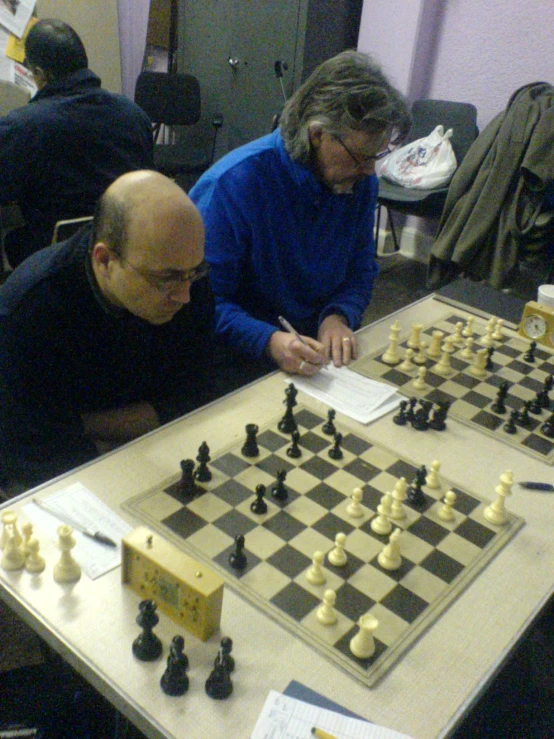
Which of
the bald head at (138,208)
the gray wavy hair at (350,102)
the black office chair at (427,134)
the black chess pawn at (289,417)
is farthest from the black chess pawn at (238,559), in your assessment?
the black office chair at (427,134)

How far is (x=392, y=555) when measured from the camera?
46.2 inches

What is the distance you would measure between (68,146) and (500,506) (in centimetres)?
225

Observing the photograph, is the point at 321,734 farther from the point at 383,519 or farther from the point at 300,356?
the point at 300,356

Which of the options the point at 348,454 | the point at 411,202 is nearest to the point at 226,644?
the point at 348,454

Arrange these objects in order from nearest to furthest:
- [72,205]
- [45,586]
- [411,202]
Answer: [45,586]
[72,205]
[411,202]

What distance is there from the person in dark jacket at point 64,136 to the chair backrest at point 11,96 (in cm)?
115

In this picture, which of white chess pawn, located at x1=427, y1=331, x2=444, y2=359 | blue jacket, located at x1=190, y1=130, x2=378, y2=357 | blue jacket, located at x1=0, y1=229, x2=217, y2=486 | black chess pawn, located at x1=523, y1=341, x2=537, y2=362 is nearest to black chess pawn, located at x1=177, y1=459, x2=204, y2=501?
blue jacket, located at x1=0, y1=229, x2=217, y2=486

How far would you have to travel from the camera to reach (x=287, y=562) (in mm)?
1168

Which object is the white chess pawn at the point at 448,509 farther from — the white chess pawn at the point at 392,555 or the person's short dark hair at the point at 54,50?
the person's short dark hair at the point at 54,50

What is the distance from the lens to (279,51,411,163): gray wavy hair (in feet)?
5.81

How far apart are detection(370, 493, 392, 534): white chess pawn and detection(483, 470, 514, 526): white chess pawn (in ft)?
→ 0.68

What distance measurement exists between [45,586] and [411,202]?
348 cm

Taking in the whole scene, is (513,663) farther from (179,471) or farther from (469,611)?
(179,471)

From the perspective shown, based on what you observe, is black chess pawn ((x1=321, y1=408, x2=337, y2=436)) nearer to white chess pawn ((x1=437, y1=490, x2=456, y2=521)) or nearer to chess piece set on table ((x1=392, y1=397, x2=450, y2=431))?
chess piece set on table ((x1=392, y1=397, x2=450, y2=431))
